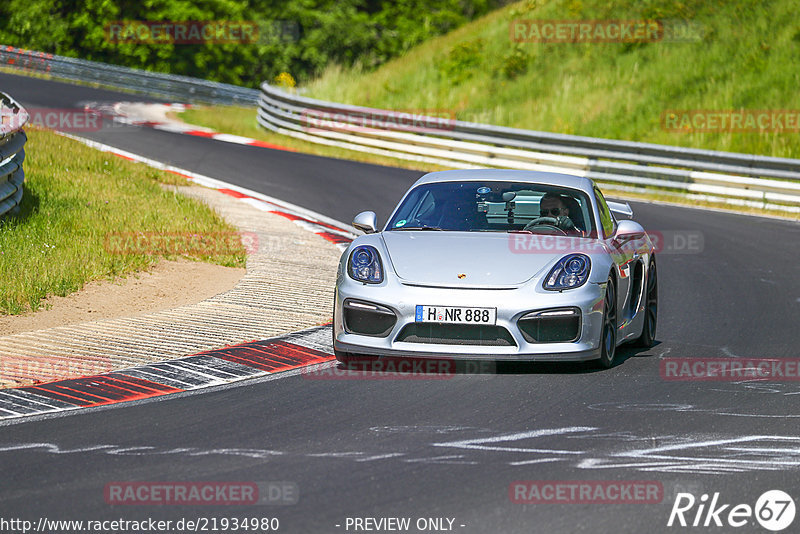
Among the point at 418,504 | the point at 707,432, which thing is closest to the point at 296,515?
the point at 418,504

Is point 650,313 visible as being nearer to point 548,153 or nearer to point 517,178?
point 517,178

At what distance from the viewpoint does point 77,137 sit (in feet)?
77.3

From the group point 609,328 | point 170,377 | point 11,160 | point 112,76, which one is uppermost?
point 112,76

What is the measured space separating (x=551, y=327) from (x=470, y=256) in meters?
0.73

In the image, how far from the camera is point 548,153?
76.5ft

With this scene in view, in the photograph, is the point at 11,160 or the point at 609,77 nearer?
the point at 11,160

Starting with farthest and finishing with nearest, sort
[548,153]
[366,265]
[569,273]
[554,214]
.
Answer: [548,153]
[554,214]
[366,265]
[569,273]

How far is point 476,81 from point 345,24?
89.3 ft

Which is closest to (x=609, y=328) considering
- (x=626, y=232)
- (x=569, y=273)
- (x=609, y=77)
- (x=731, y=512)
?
(x=569, y=273)

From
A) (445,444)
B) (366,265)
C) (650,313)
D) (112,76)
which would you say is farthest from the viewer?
(112,76)

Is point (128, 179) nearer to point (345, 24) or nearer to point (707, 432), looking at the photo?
point (707, 432)

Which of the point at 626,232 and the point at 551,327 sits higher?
the point at 626,232

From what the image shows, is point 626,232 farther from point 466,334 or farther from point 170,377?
point 170,377

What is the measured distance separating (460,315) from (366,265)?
83cm
